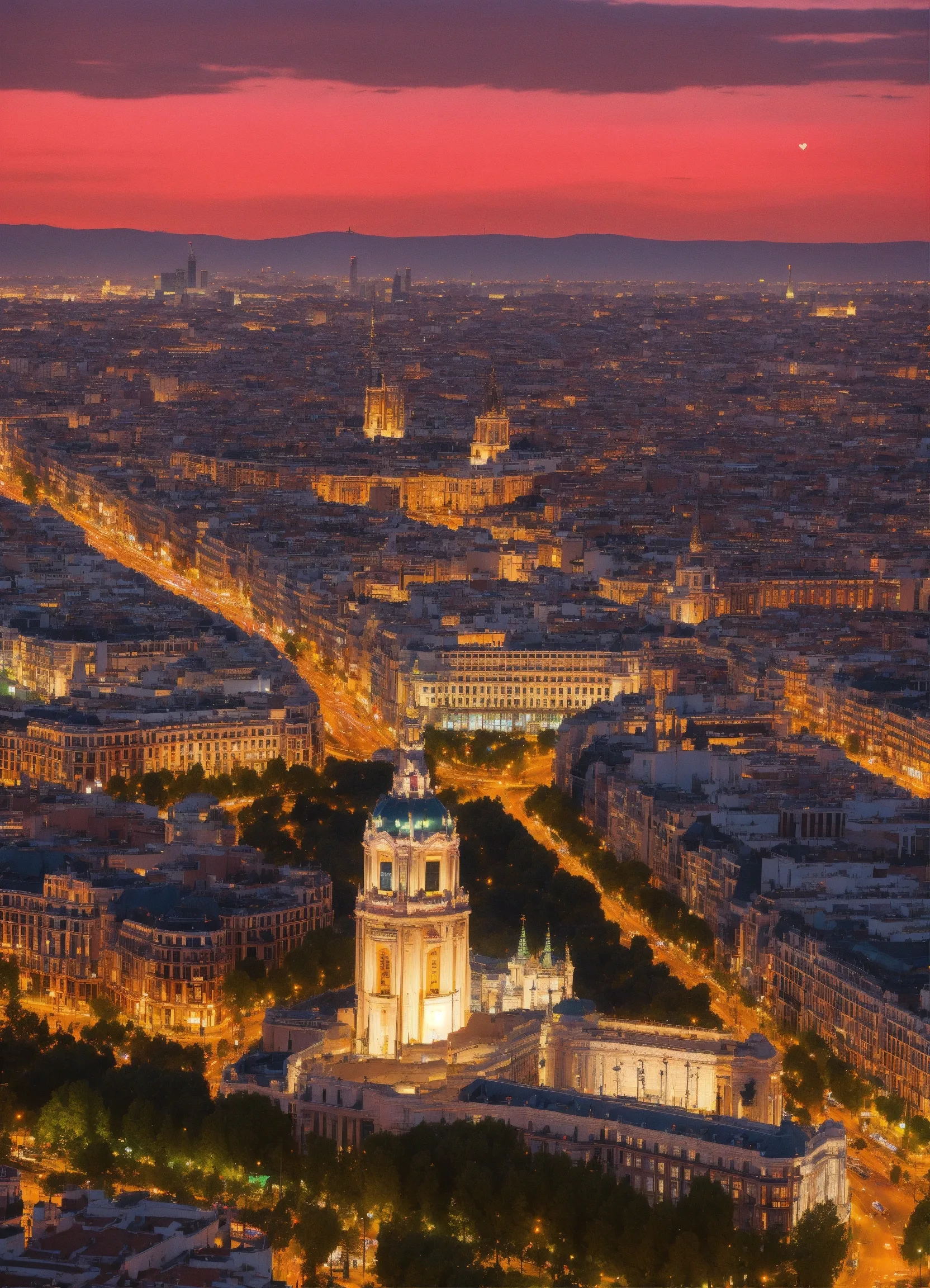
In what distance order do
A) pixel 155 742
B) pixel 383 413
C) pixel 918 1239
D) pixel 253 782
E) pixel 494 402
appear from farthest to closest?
pixel 383 413
pixel 494 402
pixel 155 742
pixel 253 782
pixel 918 1239

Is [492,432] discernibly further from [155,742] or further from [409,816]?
[409,816]

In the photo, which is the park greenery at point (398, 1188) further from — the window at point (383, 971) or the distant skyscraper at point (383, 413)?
the distant skyscraper at point (383, 413)

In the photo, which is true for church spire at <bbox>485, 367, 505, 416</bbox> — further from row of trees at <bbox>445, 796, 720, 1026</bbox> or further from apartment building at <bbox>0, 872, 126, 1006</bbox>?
apartment building at <bbox>0, 872, 126, 1006</bbox>

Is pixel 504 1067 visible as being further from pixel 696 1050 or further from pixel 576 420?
pixel 576 420

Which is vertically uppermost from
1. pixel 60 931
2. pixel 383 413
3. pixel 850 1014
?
pixel 850 1014

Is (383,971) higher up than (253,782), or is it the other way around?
(383,971)

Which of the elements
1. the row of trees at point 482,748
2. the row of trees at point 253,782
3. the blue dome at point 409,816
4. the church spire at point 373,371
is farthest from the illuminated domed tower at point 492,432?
the blue dome at point 409,816

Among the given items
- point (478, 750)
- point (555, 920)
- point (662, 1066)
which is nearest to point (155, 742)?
point (478, 750)

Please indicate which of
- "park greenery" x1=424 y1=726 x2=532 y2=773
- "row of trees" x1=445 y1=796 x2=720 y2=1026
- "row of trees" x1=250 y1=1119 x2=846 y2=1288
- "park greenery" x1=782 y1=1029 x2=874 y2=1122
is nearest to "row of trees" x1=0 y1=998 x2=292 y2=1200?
"row of trees" x1=250 y1=1119 x2=846 y2=1288
